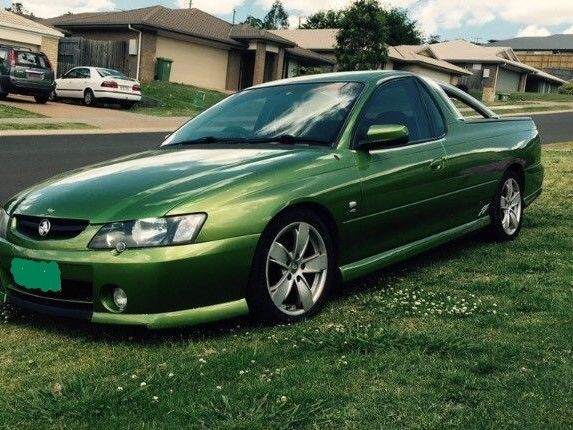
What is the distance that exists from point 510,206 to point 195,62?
32736 millimetres

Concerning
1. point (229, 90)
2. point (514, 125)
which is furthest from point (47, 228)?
point (229, 90)

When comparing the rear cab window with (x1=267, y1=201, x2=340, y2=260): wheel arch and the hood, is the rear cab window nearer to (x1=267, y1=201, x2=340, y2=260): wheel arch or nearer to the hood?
the hood

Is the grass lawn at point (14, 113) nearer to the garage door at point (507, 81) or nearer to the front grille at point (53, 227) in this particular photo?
the front grille at point (53, 227)

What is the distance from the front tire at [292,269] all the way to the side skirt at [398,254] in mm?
147

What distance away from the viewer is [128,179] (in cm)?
400

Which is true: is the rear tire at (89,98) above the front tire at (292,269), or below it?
above

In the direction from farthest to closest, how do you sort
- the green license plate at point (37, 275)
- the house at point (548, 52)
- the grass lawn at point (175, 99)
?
1. the house at point (548, 52)
2. the grass lawn at point (175, 99)
3. the green license plate at point (37, 275)

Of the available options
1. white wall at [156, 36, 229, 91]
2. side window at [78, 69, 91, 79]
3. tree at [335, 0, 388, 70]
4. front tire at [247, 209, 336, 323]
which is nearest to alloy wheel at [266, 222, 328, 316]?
front tire at [247, 209, 336, 323]

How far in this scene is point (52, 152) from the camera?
12.2 metres

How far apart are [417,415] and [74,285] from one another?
1.84 m

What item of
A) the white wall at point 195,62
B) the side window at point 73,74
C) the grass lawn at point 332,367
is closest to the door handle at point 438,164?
the grass lawn at point 332,367

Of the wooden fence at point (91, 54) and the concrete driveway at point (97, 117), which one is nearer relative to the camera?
the concrete driveway at point (97, 117)

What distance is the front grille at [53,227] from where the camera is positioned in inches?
144

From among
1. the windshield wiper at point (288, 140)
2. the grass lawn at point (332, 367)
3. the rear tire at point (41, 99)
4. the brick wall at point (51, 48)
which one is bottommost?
the grass lawn at point (332, 367)
